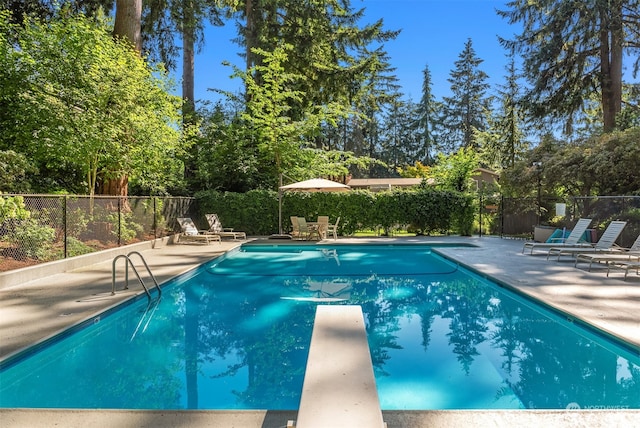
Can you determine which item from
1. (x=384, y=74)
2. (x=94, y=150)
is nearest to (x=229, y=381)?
(x=94, y=150)

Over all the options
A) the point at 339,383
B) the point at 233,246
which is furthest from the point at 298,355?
the point at 233,246

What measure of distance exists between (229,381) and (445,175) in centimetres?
1845

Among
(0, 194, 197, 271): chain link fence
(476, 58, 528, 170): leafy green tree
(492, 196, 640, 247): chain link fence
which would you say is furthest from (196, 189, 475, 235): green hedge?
(476, 58, 528, 170): leafy green tree

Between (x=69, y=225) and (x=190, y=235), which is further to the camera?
(x=190, y=235)

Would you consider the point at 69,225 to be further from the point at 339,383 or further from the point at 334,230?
the point at 339,383

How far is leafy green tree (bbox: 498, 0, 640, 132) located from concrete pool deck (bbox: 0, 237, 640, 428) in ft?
32.6

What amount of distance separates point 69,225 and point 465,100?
148 feet

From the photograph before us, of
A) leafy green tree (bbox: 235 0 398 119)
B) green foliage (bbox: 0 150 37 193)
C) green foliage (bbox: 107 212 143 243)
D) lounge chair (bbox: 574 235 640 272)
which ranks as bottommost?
lounge chair (bbox: 574 235 640 272)

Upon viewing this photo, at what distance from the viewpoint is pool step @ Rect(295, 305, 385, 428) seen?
7.14ft

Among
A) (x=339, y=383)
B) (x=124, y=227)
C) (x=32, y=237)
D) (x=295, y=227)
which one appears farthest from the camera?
(x=295, y=227)

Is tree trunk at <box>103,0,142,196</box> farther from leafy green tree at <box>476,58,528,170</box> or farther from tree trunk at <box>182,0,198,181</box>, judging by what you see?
leafy green tree at <box>476,58,528,170</box>

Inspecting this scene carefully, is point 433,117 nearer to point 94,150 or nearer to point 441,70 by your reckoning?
point 441,70

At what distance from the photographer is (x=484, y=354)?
4906 millimetres

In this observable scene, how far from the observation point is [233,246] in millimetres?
13648
